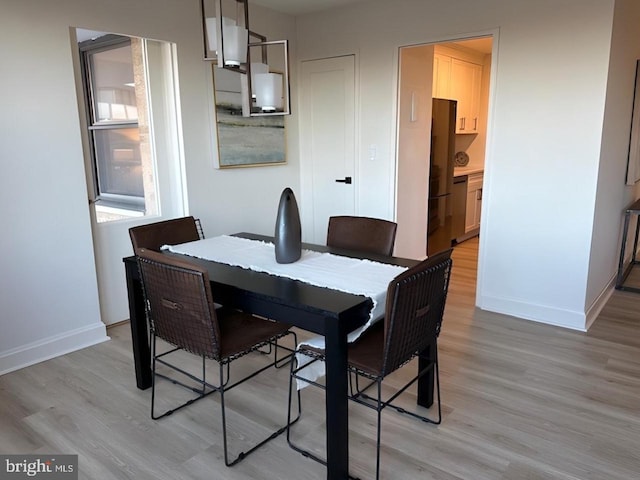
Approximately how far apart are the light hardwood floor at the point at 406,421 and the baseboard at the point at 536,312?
192 millimetres

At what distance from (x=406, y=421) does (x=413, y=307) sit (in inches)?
33.0

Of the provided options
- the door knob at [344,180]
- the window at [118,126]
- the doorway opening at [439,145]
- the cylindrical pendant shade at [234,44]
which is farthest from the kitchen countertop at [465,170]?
the cylindrical pendant shade at [234,44]

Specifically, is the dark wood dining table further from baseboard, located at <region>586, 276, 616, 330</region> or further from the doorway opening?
the doorway opening

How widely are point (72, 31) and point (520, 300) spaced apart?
367 cm

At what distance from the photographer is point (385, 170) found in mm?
4418

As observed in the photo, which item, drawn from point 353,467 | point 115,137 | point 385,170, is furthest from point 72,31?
point 353,467

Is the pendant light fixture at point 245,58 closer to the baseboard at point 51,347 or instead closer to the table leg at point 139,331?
the table leg at point 139,331

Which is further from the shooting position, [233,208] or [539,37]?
[233,208]

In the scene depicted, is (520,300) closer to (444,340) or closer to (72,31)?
(444,340)

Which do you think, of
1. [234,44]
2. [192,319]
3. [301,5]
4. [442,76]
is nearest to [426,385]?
[192,319]

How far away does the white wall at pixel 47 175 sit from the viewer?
2883 millimetres

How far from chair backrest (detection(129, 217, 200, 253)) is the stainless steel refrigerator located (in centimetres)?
289

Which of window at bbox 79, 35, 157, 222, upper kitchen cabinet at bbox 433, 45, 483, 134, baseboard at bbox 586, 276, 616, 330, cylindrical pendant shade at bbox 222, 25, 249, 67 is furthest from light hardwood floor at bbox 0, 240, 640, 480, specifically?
upper kitchen cabinet at bbox 433, 45, 483, 134

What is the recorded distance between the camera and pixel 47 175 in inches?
120
